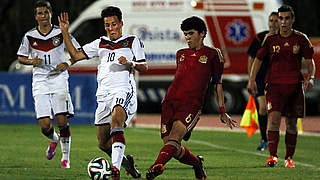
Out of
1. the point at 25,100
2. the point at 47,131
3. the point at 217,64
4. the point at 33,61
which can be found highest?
the point at 217,64

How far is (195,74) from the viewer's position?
10.7 metres

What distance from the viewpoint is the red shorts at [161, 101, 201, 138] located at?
34.6 ft

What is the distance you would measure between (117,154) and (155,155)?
4457 millimetres

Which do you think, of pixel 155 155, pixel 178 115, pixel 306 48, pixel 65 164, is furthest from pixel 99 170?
pixel 155 155

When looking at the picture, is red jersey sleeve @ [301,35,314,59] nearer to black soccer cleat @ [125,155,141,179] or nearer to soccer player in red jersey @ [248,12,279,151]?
soccer player in red jersey @ [248,12,279,151]

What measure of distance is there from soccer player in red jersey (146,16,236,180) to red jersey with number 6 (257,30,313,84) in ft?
7.64

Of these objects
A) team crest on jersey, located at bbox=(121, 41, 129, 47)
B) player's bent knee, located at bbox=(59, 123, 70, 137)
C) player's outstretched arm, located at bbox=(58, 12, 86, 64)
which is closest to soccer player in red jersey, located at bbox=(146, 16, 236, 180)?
team crest on jersey, located at bbox=(121, 41, 129, 47)

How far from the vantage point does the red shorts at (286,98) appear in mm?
12938

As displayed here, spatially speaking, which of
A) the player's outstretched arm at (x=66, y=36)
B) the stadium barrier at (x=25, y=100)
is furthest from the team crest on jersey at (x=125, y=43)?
the stadium barrier at (x=25, y=100)

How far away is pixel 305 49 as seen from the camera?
12.9m

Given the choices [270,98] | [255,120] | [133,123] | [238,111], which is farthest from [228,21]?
[270,98]

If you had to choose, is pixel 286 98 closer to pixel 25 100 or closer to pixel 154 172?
pixel 154 172

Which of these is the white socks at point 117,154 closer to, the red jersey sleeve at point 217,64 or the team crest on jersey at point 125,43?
the team crest on jersey at point 125,43

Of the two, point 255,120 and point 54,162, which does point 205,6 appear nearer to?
point 255,120
